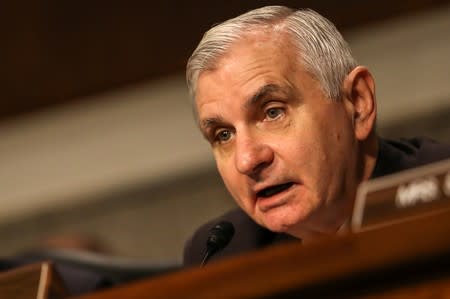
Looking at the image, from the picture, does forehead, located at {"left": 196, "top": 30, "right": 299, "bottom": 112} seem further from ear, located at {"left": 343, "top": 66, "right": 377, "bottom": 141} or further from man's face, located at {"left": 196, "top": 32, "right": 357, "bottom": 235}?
ear, located at {"left": 343, "top": 66, "right": 377, "bottom": 141}

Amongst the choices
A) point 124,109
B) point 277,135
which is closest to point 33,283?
point 277,135

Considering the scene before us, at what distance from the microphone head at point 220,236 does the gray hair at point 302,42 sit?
0.26 m

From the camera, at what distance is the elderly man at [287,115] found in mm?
1825

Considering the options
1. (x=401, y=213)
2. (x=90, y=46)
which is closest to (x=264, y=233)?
(x=401, y=213)

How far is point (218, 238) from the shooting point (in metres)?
1.86

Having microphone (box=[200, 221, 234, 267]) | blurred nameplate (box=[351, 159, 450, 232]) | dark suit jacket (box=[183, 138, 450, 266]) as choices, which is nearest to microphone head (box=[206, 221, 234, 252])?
microphone (box=[200, 221, 234, 267])

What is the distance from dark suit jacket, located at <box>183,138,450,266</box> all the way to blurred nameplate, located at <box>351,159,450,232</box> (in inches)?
23.5

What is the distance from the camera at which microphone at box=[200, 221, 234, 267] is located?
6.10ft

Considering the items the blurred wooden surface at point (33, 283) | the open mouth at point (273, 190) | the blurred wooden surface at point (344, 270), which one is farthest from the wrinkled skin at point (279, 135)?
the blurred wooden surface at point (344, 270)

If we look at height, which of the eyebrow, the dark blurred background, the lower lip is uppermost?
the dark blurred background

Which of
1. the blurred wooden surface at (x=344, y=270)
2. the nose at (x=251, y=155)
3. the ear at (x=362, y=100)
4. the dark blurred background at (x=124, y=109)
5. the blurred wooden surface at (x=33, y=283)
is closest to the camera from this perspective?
the blurred wooden surface at (x=344, y=270)

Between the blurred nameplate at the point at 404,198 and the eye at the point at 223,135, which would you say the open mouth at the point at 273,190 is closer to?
the eye at the point at 223,135

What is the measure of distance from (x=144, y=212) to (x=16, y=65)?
2.72 feet

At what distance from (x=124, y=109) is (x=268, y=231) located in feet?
8.65
